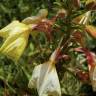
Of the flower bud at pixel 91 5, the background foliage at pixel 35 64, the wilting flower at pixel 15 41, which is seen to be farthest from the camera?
the background foliage at pixel 35 64

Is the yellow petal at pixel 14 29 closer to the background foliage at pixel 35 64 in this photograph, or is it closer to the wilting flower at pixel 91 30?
→ the background foliage at pixel 35 64

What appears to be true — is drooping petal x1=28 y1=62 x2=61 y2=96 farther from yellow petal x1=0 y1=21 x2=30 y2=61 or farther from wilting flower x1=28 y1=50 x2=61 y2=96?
yellow petal x1=0 y1=21 x2=30 y2=61

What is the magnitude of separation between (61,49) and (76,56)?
1.32ft

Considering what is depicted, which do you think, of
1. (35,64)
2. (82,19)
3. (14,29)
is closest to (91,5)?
(82,19)

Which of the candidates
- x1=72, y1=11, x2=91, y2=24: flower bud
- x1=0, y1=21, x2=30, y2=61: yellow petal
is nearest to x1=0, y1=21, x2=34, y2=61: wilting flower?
x1=0, y1=21, x2=30, y2=61: yellow petal

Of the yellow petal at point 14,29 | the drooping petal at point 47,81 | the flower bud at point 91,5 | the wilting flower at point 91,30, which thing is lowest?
the drooping petal at point 47,81

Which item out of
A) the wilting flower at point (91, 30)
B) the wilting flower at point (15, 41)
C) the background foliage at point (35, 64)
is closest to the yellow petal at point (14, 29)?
the wilting flower at point (15, 41)

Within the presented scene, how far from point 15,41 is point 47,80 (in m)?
0.24

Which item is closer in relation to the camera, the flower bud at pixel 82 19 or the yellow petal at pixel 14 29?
the yellow petal at pixel 14 29

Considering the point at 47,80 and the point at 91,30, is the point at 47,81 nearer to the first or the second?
the point at 47,80

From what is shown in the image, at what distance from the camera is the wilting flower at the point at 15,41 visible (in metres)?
2.39

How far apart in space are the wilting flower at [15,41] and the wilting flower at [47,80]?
5.5 inches

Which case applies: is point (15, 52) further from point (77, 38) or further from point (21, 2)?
point (21, 2)

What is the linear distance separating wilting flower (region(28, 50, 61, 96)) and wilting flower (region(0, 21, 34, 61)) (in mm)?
139
